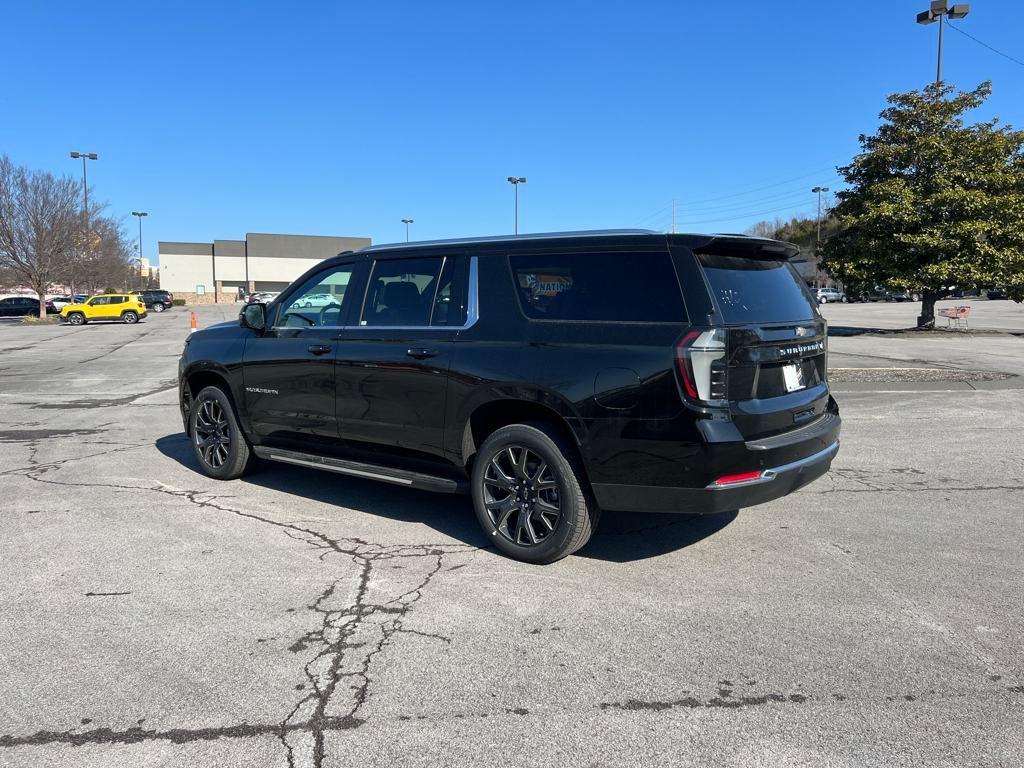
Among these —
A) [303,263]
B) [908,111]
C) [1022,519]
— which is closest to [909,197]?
[908,111]

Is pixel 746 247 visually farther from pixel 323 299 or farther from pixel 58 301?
pixel 58 301

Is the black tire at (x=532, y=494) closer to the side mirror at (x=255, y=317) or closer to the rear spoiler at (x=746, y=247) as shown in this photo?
the rear spoiler at (x=746, y=247)

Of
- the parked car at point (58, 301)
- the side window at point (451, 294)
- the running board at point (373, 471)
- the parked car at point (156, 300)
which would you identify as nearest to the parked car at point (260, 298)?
the running board at point (373, 471)

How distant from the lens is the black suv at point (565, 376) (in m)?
4.01

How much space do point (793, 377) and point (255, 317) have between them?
13.4 feet

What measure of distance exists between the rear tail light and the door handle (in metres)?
1.66

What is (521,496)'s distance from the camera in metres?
4.58

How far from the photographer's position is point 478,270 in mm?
4895

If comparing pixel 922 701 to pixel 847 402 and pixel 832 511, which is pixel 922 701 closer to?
pixel 832 511

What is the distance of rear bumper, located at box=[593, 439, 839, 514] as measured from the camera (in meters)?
4.00

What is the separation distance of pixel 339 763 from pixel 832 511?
13.9 feet

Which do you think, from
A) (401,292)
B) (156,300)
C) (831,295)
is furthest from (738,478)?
(831,295)

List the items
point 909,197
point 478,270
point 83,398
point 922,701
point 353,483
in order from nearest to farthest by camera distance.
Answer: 1. point 922,701
2. point 478,270
3. point 353,483
4. point 83,398
5. point 909,197

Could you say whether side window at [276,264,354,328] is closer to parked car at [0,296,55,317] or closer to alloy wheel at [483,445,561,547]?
alloy wheel at [483,445,561,547]
